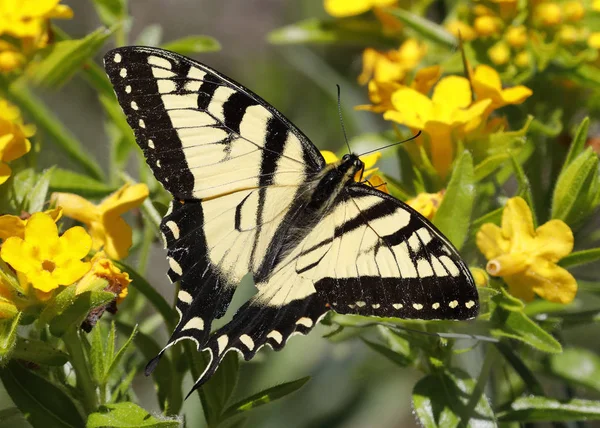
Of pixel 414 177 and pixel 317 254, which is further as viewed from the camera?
pixel 414 177

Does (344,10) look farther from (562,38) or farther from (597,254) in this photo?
(597,254)

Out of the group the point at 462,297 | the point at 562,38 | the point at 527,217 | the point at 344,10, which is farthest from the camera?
the point at 344,10

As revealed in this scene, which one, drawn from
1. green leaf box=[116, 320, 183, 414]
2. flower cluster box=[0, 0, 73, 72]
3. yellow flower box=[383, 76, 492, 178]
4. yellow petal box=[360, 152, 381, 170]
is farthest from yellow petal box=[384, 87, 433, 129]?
flower cluster box=[0, 0, 73, 72]

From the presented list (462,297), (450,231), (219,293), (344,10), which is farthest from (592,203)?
(344,10)

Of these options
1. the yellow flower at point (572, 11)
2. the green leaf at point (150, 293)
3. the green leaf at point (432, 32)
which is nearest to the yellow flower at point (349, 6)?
the green leaf at point (432, 32)

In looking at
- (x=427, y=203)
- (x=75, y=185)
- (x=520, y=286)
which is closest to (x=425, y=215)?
(x=427, y=203)

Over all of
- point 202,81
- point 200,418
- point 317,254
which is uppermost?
point 202,81

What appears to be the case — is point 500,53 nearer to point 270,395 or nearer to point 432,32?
point 432,32
